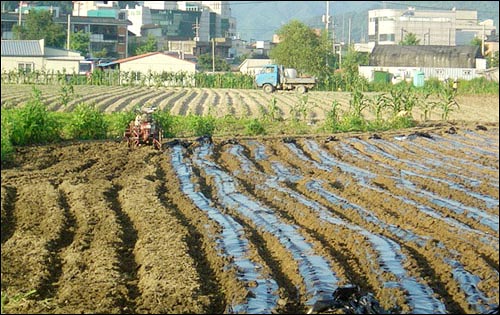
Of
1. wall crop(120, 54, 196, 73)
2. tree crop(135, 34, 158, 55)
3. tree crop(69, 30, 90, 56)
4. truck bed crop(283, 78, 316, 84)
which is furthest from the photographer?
tree crop(135, 34, 158, 55)

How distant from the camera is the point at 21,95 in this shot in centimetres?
2269

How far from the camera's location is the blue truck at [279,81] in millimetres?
29422

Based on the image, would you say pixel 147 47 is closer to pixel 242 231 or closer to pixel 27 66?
pixel 27 66

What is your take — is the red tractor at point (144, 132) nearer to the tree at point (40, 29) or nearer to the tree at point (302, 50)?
the tree at point (40, 29)

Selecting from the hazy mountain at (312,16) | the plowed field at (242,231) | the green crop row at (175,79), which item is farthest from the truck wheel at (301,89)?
the hazy mountain at (312,16)

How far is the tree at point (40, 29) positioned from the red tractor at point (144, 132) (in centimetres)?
2197

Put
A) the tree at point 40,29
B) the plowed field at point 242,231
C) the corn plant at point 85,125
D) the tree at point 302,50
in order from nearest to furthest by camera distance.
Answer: the plowed field at point 242,231, the corn plant at point 85,125, the tree at point 40,29, the tree at point 302,50

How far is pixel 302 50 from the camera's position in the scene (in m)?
38.8

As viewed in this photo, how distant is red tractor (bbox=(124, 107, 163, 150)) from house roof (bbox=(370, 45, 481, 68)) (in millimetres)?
7944

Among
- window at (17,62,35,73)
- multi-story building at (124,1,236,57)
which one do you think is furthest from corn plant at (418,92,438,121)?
multi-story building at (124,1,236,57)

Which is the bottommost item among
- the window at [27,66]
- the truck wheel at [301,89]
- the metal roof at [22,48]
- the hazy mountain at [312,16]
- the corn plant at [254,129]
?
the corn plant at [254,129]

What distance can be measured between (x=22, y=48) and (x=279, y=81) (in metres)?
10.6

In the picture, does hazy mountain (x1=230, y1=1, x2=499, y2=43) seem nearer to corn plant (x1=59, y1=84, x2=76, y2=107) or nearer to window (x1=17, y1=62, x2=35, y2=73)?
window (x1=17, y1=62, x2=35, y2=73)

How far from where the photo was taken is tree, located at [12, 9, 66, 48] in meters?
33.5
